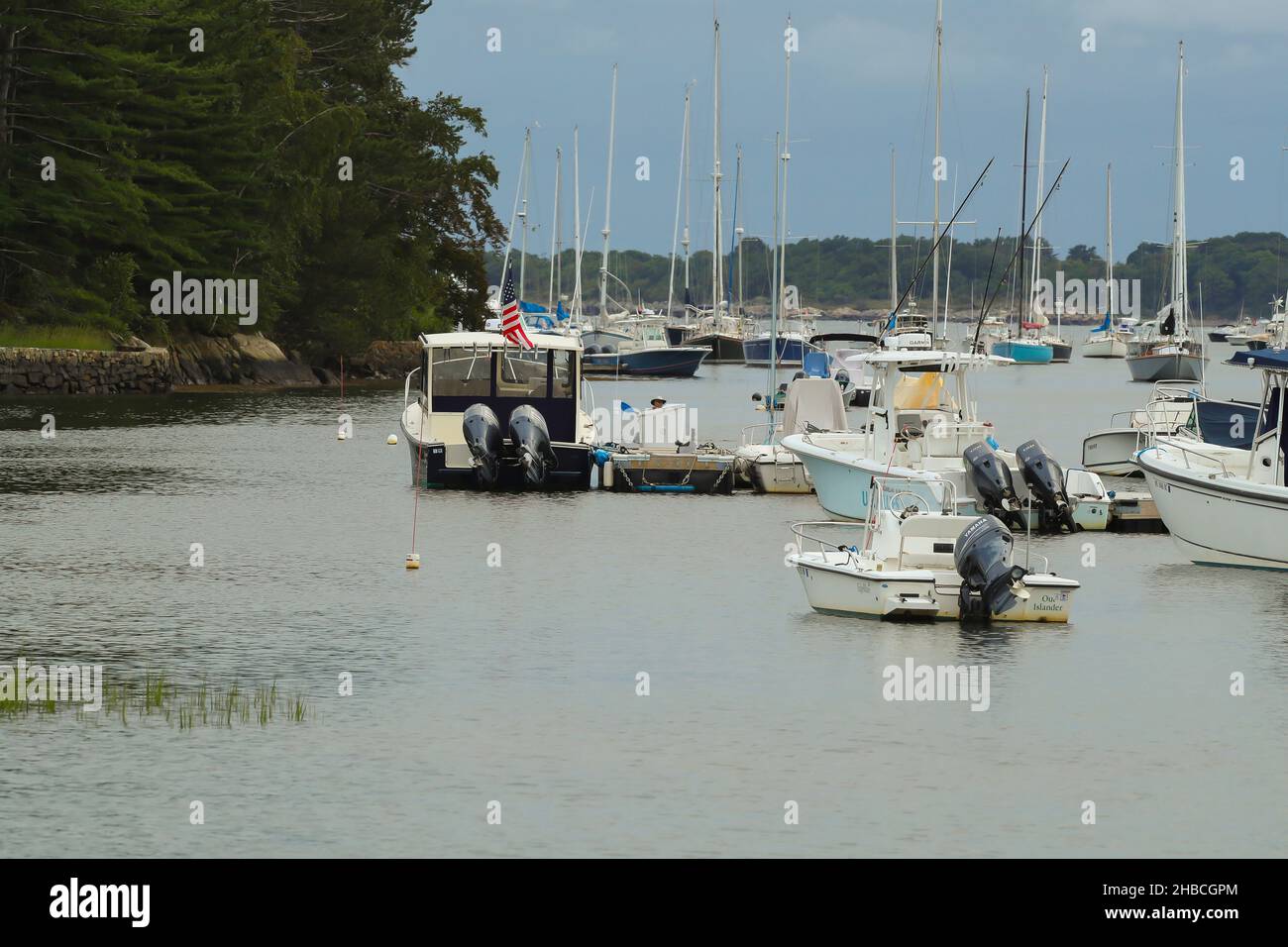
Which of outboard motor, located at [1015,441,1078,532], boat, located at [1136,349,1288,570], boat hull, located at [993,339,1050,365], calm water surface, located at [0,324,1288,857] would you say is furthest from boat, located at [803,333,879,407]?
boat hull, located at [993,339,1050,365]

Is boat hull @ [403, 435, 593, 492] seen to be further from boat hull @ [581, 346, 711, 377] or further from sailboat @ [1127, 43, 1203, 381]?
boat hull @ [581, 346, 711, 377]

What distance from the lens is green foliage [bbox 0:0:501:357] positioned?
253 feet

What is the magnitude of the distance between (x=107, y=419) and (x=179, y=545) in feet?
108

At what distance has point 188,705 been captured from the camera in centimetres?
2130

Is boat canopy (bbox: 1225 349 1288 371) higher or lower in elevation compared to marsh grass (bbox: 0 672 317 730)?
higher

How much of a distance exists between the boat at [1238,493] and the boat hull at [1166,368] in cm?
6937

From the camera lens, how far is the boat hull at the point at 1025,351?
141375 mm

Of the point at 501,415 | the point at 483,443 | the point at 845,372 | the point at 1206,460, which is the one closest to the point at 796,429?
the point at 501,415

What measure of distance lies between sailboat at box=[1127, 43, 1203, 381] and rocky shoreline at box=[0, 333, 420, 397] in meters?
40.9

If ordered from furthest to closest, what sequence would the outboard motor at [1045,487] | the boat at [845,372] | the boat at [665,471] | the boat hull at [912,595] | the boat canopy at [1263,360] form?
the boat at [845,372], the boat at [665,471], the outboard motor at [1045,487], the boat canopy at [1263,360], the boat hull at [912,595]

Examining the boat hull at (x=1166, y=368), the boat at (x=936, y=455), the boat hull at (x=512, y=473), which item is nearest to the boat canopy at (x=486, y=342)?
the boat hull at (x=512, y=473)

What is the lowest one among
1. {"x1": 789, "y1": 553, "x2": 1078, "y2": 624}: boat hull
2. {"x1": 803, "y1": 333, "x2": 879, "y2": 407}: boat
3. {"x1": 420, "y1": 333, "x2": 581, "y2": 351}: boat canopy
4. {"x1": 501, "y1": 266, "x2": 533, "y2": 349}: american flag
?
{"x1": 789, "y1": 553, "x2": 1078, "y2": 624}: boat hull

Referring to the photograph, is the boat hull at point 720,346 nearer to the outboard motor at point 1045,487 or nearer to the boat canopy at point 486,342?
the boat canopy at point 486,342

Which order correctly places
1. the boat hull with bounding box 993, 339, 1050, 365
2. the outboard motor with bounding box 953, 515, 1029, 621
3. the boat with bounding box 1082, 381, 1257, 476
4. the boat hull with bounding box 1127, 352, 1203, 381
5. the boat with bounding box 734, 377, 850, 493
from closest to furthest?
1. the outboard motor with bounding box 953, 515, 1029, 621
2. the boat with bounding box 1082, 381, 1257, 476
3. the boat with bounding box 734, 377, 850, 493
4. the boat hull with bounding box 1127, 352, 1203, 381
5. the boat hull with bounding box 993, 339, 1050, 365
